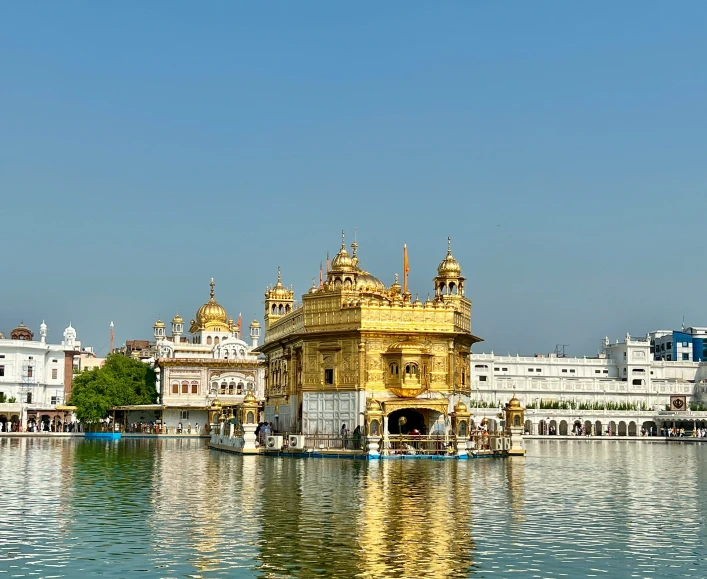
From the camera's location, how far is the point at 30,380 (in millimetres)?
82062

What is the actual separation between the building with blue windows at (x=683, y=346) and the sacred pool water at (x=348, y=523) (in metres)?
83.6

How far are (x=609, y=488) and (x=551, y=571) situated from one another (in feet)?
44.8

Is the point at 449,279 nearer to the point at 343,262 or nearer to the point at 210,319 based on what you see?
the point at 343,262

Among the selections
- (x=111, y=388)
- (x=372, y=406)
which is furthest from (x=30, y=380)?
(x=372, y=406)

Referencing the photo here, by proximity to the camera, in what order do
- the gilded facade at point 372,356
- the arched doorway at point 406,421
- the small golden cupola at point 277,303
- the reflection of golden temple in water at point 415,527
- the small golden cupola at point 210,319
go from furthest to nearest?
1. the small golden cupola at point 210,319
2. the small golden cupola at point 277,303
3. the arched doorway at point 406,421
4. the gilded facade at point 372,356
5. the reflection of golden temple in water at point 415,527

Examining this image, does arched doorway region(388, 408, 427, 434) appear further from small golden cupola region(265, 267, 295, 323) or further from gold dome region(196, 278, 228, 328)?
gold dome region(196, 278, 228, 328)

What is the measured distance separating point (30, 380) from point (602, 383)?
5393 cm

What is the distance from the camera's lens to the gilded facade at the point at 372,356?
43.4m

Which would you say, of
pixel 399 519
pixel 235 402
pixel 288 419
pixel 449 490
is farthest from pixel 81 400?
pixel 399 519

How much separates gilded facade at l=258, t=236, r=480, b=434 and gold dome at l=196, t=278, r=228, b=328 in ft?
148

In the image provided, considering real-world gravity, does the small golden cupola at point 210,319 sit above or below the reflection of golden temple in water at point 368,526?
above

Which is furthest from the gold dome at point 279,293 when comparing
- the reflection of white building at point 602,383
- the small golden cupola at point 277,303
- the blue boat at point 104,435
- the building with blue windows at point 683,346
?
the building with blue windows at point 683,346

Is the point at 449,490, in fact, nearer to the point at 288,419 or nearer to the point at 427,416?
the point at 427,416

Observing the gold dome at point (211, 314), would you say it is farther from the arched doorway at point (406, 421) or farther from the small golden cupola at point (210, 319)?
the arched doorway at point (406, 421)
